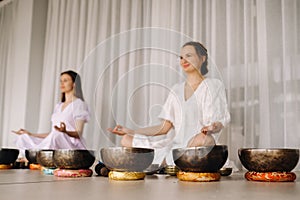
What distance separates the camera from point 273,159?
960mm

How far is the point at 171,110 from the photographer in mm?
1676

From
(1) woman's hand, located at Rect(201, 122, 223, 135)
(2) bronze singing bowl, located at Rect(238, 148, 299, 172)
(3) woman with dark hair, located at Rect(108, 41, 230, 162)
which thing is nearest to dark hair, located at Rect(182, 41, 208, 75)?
(3) woman with dark hair, located at Rect(108, 41, 230, 162)

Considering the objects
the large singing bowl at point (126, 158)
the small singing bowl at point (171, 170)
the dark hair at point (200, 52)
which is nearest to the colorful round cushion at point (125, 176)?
the large singing bowl at point (126, 158)

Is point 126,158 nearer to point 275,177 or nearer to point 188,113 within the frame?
point 275,177

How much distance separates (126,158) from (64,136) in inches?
59.0

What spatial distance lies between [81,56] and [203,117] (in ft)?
5.86

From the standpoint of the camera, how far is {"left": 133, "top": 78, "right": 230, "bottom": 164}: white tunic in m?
1.45

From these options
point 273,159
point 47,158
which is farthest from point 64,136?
point 273,159

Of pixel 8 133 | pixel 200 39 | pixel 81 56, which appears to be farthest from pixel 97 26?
pixel 8 133

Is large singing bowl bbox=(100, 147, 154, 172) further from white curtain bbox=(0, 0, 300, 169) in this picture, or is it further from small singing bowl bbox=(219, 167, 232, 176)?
white curtain bbox=(0, 0, 300, 169)

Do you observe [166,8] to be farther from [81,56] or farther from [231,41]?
[81,56]

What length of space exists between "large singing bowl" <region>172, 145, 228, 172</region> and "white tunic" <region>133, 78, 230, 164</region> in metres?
0.42

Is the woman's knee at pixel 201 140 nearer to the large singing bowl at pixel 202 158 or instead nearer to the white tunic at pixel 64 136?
the large singing bowl at pixel 202 158

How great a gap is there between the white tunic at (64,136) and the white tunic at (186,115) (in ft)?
2.99
